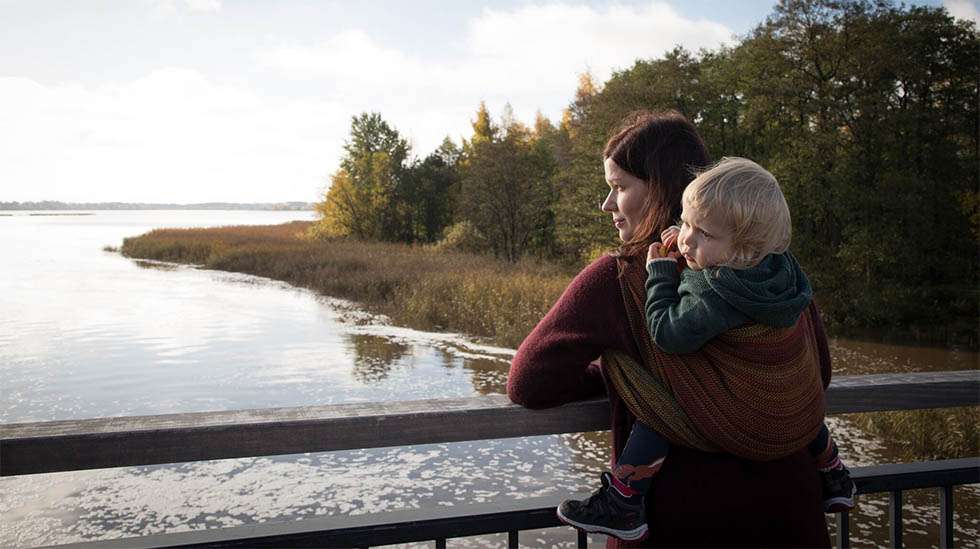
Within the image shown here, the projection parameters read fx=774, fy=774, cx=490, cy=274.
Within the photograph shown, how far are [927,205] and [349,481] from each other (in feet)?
48.7

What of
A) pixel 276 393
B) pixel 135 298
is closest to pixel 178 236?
pixel 135 298

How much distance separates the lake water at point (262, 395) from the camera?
600 centimetres

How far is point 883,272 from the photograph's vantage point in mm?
17328

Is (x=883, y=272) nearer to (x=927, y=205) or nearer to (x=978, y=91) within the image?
(x=927, y=205)

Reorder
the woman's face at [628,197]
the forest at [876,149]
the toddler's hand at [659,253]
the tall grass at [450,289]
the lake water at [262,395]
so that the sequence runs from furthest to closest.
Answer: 1. the forest at [876,149]
2. the tall grass at [450,289]
3. the lake water at [262,395]
4. the woman's face at [628,197]
5. the toddler's hand at [659,253]

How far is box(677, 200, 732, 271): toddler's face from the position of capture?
138 cm

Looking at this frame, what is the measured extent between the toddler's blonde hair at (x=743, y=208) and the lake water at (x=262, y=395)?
383cm

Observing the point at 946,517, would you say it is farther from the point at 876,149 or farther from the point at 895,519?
the point at 876,149

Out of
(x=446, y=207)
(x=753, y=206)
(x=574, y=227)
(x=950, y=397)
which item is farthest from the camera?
(x=446, y=207)

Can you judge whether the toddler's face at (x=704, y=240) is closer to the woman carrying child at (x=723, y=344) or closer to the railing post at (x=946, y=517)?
the woman carrying child at (x=723, y=344)

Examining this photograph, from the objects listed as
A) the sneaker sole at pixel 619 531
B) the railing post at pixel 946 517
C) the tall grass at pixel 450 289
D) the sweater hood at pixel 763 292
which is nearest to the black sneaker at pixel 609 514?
the sneaker sole at pixel 619 531

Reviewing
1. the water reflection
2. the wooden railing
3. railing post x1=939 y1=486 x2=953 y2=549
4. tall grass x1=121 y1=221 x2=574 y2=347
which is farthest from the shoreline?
the wooden railing

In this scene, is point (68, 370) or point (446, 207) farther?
point (446, 207)

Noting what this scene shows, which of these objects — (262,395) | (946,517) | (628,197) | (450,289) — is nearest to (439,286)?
(450,289)
